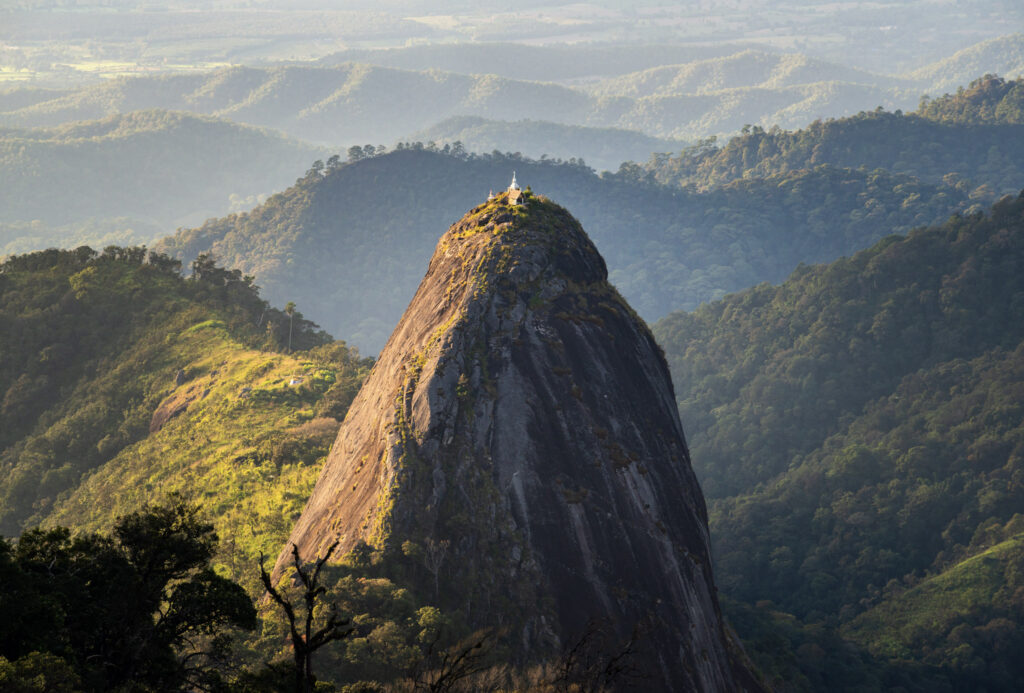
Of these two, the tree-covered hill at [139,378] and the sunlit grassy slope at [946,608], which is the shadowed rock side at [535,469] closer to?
the tree-covered hill at [139,378]

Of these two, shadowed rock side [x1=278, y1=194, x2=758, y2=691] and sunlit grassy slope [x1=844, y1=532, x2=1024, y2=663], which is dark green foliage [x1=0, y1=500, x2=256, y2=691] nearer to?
Result: shadowed rock side [x1=278, y1=194, x2=758, y2=691]

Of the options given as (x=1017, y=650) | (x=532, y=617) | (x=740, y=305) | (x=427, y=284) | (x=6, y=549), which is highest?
(x=740, y=305)

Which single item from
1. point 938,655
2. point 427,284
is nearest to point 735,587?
point 938,655

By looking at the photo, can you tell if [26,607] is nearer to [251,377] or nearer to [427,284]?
[427,284]

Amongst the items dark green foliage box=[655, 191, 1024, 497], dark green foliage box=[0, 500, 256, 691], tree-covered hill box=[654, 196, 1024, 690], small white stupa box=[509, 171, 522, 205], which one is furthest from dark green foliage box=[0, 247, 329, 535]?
dark green foliage box=[655, 191, 1024, 497]

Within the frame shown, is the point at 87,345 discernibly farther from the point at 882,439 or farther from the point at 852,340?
the point at 852,340

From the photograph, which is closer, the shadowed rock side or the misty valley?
the misty valley
